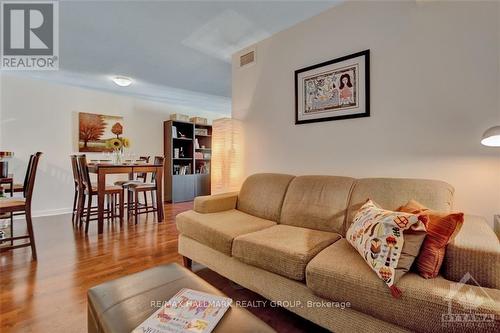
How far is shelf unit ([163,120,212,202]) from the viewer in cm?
527

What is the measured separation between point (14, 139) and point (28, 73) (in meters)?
1.02

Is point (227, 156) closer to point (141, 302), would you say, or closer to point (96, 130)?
point (141, 302)

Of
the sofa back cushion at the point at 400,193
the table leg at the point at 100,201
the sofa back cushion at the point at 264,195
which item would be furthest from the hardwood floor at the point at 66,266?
the sofa back cushion at the point at 400,193

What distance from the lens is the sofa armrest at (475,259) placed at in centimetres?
97

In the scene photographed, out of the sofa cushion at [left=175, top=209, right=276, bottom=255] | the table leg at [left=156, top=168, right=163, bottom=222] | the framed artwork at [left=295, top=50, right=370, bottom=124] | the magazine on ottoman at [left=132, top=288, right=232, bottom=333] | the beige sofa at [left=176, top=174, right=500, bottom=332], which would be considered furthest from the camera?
the table leg at [left=156, top=168, right=163, bottom=222]

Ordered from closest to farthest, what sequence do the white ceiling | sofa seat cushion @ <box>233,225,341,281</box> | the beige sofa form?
the beige sofa → sofa seat cushion @ <box>233,225,341,281</box> → the white ceiling

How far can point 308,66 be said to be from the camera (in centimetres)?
238

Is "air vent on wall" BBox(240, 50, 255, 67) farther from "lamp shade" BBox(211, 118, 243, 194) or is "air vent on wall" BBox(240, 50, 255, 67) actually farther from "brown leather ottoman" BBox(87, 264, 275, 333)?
"brown leather ottoman" BBox(87, 264, 275, 333)

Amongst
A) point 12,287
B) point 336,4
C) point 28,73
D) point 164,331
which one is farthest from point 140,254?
point 28,73

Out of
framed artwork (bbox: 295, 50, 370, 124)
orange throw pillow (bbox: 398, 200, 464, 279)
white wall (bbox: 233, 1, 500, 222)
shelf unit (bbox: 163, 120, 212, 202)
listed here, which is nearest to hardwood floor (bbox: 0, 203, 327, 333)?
orange throw pillow (bbox: 398, 200, 464, 279)

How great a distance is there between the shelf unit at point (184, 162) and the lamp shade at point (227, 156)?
2.53 m

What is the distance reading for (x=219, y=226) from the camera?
1.84m

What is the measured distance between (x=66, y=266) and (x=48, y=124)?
2.96 metres

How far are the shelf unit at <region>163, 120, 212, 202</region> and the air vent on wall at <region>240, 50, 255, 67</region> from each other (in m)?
2.72
